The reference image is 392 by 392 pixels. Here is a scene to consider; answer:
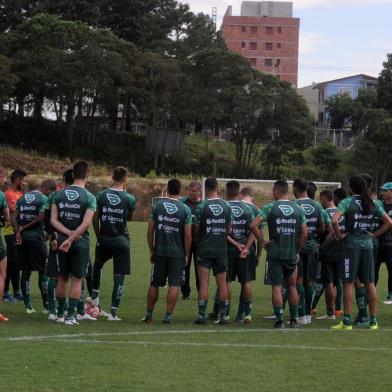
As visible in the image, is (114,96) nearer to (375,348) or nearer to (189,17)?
(189,17)

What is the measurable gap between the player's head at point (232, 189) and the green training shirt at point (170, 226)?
33.9 inches

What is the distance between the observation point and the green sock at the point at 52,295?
10.8 meters

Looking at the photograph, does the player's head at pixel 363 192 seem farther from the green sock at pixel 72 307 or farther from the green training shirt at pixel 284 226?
the green sock at pixel 72 307

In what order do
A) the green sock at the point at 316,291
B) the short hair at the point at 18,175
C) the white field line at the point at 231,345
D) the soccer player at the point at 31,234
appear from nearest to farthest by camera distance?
the white field line at the point at 231,345 < the soccer player at the point at 31,234 < the short hair at the point at 18,175 < the green sock at the point at 316,291

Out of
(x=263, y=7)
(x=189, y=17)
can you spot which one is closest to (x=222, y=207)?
(x=189, y=17)

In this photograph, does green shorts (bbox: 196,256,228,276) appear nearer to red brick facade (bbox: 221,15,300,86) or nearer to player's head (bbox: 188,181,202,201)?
player's head (bbox: 188,181,202,201)

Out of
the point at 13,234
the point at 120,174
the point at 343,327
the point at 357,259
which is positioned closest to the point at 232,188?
the point at 120,174

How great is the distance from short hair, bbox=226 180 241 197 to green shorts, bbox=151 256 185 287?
1278 millimetres

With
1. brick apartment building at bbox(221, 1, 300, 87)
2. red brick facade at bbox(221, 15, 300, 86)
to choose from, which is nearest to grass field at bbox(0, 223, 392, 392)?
red brick facade at bbox(221, 15, 300, 86)

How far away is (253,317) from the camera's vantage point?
472 inches

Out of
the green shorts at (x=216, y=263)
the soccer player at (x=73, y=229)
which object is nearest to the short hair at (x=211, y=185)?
the green shorts at (x=216, y=263)

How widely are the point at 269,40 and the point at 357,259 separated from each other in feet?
367

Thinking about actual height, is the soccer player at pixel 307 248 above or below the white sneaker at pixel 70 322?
above

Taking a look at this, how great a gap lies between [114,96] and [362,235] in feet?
154
